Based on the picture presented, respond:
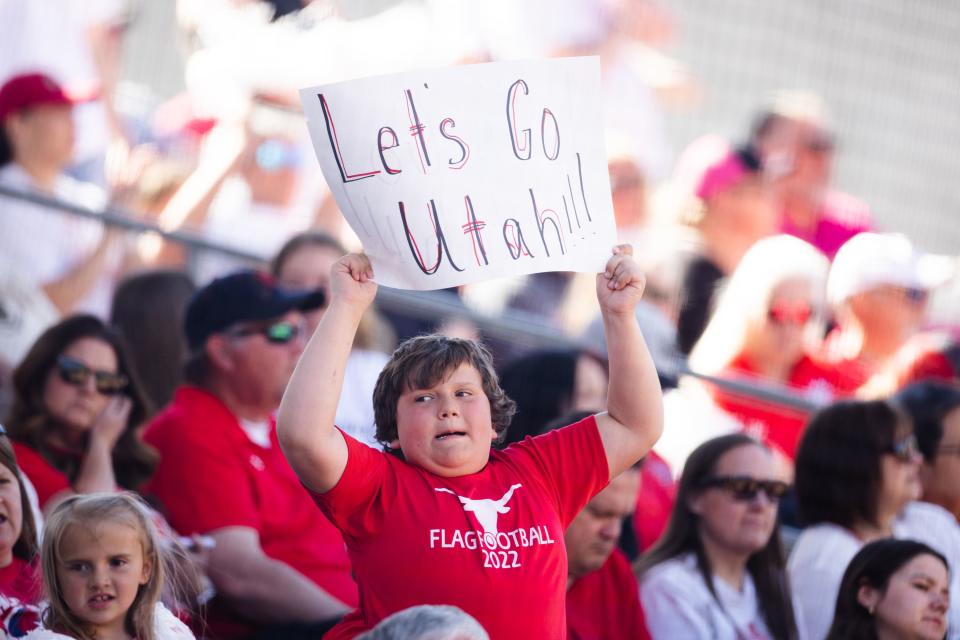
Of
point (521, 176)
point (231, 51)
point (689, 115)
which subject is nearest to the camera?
point (521, 176)

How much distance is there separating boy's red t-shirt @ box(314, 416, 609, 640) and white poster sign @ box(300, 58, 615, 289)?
0.37m

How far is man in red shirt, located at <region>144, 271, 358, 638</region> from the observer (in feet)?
12.5

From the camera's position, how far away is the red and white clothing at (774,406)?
5410mm

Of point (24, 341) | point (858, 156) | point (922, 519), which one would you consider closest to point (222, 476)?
point (24, 341)

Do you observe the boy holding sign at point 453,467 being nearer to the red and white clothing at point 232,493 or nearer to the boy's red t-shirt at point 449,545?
the boy's red t-shirt at point 449,545

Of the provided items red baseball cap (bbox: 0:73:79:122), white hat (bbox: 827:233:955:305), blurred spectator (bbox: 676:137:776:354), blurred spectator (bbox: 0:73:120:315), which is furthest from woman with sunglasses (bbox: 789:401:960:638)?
red baseball cap (bbox: 0:73:79:122)

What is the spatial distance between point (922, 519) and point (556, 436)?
215 centimetres

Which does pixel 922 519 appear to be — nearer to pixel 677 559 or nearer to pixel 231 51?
pixel 677 559

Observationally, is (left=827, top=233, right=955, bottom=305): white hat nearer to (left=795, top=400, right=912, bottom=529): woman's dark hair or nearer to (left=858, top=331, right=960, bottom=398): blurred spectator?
(left=858, top=331, right=960, bottom=398): blurred spectator

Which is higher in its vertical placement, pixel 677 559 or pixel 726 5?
pixel 726 5

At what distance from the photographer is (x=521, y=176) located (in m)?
2.92

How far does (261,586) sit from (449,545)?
122cm

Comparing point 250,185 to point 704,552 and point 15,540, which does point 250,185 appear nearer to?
point 704,552

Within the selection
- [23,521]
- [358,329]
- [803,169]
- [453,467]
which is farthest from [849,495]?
[803,169]
